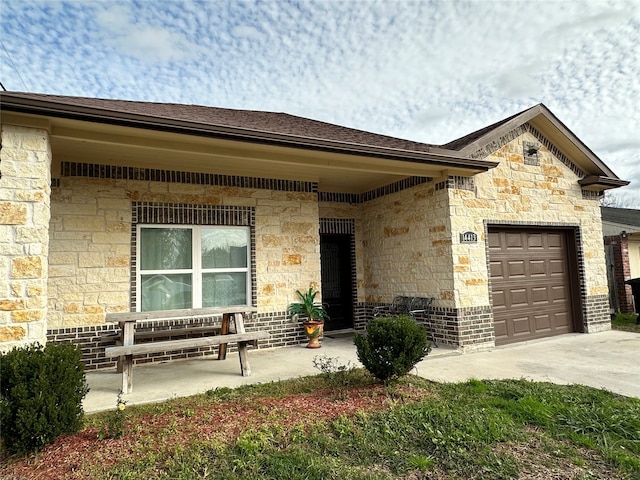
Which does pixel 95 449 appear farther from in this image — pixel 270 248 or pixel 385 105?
pixel 385 105

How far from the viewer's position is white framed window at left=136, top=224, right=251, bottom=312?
616 centimetres

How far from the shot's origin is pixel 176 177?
20.8 feet

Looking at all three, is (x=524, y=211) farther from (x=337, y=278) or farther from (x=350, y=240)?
(x=337, y=278)

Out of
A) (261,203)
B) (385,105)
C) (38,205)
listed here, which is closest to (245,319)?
(261,203)

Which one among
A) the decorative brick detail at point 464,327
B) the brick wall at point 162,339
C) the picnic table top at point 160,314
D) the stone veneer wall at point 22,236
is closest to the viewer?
the stone veneer wall at point 22,236

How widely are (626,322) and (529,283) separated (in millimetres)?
4110

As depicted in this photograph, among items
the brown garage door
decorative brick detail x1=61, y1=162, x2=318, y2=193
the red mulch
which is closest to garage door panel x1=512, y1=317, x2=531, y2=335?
the brown garage door

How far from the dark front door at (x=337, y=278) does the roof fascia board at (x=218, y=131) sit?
313cm

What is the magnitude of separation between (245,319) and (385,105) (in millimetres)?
9623

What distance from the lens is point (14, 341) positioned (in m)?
3.59

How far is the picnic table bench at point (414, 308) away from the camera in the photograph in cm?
680

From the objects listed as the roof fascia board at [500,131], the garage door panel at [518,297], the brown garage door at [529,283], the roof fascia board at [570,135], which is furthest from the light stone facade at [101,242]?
the roof fascia board at [570,135]

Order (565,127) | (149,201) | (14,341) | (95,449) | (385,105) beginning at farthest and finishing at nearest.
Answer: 1. (385,105)
2. (565,127)
3. (149,201)
4. (14,341)
5. (95,449)

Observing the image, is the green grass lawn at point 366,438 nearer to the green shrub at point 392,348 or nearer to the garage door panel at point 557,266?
the green shrub at point 392,348
